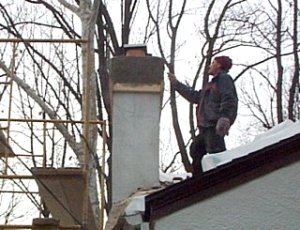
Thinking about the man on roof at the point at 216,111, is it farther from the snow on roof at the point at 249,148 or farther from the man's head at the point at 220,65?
the snow on roof at the point at 249,148

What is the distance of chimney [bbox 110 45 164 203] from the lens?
7207 mm

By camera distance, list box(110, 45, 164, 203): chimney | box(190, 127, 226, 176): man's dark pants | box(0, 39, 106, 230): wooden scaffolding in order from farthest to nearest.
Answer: box(0, 39, 106, 230): wooden scaffolding, box(190, 127, 226, 176): man's dark pants, box(110, 45, 164, 203): chimney

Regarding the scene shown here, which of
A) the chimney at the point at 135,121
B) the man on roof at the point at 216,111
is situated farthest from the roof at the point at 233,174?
the man on roof at the point at 216,111

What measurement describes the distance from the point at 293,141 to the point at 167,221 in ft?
3.62

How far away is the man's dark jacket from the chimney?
0.51m

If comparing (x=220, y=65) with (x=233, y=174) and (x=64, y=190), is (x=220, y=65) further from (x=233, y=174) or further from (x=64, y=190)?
(x=64, y=190)

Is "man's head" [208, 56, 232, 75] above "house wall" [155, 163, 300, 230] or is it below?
above

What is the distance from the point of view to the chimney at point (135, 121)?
7207 millimetres

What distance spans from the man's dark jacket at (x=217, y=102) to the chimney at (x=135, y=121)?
0.51 metres

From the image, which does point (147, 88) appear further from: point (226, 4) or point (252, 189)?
point (226, 4)

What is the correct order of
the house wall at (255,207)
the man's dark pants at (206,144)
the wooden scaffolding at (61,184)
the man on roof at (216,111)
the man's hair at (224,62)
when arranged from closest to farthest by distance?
the house wall at (255,207), the man on roof at (216,111), the man's dark pants at (206,144), the man's hair at (224,62), the wooden scaffolding at (61,184)

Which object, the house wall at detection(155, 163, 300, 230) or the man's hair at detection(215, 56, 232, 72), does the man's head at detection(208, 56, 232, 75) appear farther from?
the house wall at detection(155, 163, 300, 230)

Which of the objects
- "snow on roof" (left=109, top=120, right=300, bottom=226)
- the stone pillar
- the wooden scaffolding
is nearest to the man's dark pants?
"snow on roof" (left=109, top=120, right=300, bottom=226)

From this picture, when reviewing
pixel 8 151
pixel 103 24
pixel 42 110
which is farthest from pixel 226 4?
pixel 8 151
